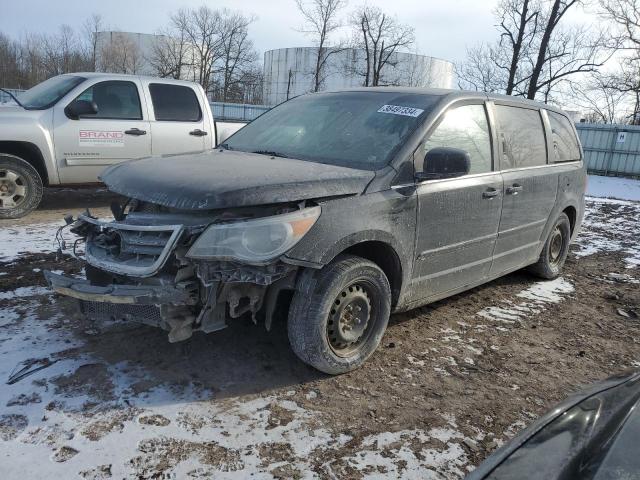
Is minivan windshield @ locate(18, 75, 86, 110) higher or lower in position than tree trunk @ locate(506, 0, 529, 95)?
lower

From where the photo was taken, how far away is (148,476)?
90.8 inches

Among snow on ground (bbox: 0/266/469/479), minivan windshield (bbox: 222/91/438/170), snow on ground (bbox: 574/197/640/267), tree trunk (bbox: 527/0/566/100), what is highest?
tree trunk (bbox: 527/0/566/100)

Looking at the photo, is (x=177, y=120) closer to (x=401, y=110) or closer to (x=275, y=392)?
(x=401, y=110)

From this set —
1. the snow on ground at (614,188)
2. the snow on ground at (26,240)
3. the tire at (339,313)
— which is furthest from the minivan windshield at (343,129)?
the snow on ground at (614,188)

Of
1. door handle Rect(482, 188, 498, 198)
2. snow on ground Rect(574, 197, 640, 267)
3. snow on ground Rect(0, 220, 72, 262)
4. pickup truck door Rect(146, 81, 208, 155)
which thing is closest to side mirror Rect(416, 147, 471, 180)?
door handle Rect(482, 188, 498, 198)

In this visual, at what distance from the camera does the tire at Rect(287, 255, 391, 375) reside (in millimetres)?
3002

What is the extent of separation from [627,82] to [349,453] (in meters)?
30.5

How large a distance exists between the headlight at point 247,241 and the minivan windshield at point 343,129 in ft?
2.92

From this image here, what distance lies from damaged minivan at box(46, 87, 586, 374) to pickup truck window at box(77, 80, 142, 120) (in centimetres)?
364

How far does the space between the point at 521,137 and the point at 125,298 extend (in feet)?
11.9

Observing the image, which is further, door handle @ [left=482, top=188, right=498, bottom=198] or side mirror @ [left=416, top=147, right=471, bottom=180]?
door handle @ [left=482, top=188, right=498, bottom=198]

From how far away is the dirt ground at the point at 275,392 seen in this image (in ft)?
8.11

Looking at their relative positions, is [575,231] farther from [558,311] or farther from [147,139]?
[147,139]

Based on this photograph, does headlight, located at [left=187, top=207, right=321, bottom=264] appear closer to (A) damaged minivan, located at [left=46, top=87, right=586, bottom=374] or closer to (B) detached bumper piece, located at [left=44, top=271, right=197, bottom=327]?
(A) damaged minivan, located at [left=46, top=87, right=586, bottom=374]
